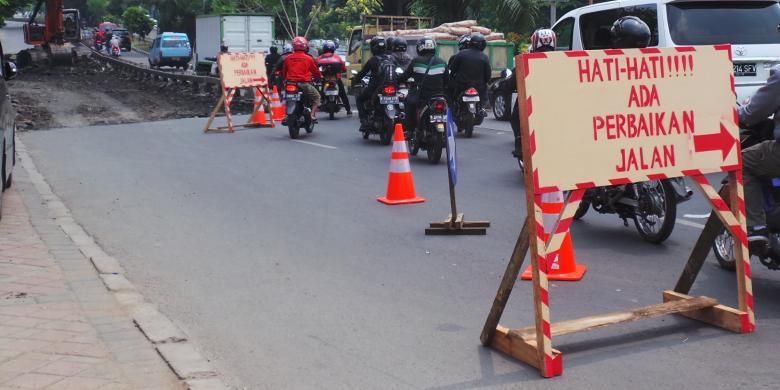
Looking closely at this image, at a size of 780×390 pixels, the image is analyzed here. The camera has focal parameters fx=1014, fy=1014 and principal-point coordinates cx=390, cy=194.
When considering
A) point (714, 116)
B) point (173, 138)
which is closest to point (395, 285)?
point (714, 116)

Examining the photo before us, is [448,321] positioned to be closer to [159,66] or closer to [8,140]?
[8,140]

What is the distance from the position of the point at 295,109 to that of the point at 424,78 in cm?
441

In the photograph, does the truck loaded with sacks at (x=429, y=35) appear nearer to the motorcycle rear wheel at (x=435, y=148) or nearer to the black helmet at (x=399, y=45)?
the black helmet at (x=399, y=45)

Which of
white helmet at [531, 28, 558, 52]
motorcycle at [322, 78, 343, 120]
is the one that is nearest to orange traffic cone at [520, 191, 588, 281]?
white helmet at [531, 28, 558, 52]

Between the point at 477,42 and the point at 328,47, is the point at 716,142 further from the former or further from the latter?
the point at 328,47

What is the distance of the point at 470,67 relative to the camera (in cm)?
1667

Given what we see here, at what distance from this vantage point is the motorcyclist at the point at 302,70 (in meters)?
18.3

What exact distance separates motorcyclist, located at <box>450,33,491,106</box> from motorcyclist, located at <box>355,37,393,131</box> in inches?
45.0

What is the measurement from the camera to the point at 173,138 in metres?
18.8

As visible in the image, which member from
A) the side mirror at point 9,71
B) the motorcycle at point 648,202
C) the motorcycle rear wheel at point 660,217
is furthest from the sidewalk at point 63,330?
the motorcycle rear wheel at point 660,217

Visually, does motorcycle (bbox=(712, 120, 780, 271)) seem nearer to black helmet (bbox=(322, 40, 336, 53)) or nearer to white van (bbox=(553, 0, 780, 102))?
white van (bbox=(553, 0, 780, 102))

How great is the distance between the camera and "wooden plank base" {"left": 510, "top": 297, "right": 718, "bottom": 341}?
552 cm

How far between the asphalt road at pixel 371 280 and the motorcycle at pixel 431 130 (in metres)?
0.26

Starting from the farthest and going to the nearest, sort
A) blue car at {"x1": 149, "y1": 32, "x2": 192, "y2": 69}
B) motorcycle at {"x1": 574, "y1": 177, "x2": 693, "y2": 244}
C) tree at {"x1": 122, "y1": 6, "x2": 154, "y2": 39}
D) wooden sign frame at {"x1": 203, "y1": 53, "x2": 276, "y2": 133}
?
tree at {"x1": 122, "y1": 6, "x2": 154, "y2": 39}, blue car at {"x1": 149, "y1": 32, "x2": 192, "y2": 69}, wooden sign frame at {"x1": 203, "y1": 53, "x2": 276, "y2": 133}, motorcycle at {"x1": 574, "y1": 177, "x2": 693, "y2": 244}
